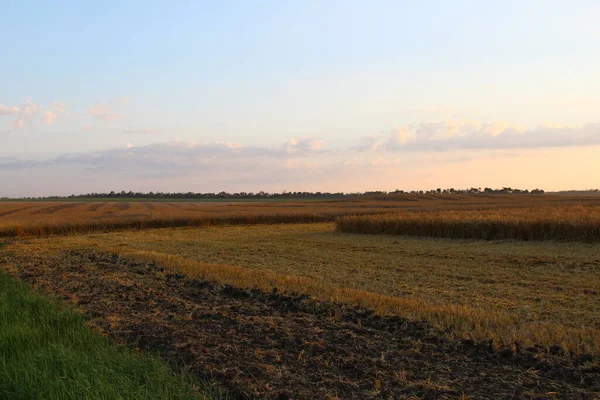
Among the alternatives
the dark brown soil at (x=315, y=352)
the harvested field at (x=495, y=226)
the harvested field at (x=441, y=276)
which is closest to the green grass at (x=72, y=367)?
the dark brown soil at (x=315, y=352)

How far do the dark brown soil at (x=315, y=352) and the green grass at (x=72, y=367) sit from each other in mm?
557

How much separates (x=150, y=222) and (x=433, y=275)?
3047 cm

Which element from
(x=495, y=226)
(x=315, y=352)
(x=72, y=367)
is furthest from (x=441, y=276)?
(x=495, y=226)

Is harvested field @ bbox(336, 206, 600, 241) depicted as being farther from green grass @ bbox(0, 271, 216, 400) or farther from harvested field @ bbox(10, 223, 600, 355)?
green grass @ bbox(0, 271, 216, 400)

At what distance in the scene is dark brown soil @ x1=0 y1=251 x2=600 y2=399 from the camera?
20.2ft

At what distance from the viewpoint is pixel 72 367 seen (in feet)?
20.5

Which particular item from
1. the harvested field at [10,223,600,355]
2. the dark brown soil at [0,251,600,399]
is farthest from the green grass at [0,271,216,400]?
the harvested field at [10,223,600,355]

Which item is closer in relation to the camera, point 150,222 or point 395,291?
point 395,291

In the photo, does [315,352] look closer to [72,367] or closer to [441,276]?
[72,367]

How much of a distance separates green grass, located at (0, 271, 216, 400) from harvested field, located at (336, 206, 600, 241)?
21526mm

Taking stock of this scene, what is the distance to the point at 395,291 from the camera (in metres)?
12.8

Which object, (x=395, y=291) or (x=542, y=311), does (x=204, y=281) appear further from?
(x=542, y=311)

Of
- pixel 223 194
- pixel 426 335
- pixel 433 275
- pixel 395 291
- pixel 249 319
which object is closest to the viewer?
pixel 426 335

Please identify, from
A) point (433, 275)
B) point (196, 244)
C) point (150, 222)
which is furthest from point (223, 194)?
point (433, 275)
